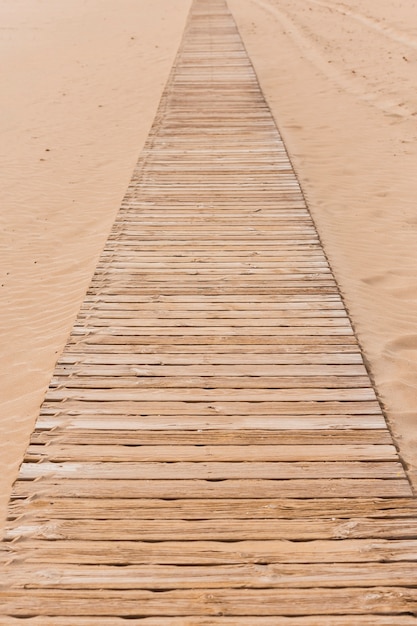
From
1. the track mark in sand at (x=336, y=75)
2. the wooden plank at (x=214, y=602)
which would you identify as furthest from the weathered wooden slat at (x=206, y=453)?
the track mark in sand at (x=336, y=75)

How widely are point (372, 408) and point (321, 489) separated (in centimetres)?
69

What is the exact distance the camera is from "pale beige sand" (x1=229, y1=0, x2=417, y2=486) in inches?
188

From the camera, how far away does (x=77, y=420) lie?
3443 millimetres

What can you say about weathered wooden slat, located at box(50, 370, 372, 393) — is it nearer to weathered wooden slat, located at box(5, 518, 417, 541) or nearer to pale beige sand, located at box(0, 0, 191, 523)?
pale beige sand, located at box(0, 0, 191, 523)

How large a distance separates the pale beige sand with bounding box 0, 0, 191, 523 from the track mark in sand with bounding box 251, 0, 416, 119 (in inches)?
132

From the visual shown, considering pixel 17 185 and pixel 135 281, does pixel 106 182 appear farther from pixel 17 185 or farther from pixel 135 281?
pixel 135 281

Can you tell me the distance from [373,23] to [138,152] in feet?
41.7

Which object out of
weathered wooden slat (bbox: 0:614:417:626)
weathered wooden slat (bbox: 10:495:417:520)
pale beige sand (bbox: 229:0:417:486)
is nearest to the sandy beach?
pale beige sand (bbox: 229:0:417:486)

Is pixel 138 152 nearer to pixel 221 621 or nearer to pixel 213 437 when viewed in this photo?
pixel 213 437

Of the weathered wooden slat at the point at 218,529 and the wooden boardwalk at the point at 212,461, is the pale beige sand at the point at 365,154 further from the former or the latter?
the weathered wooden slat at the point at 218,529

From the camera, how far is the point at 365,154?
30.4 ft

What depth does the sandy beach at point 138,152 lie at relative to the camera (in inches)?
190

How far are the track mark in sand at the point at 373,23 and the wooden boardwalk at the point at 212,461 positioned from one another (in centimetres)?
1297

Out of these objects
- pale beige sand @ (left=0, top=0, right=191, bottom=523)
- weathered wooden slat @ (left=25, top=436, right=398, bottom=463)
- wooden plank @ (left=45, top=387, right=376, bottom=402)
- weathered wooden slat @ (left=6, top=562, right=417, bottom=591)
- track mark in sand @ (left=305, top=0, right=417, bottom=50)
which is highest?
track mark in sand @ (left=305, top=0, right=417, bottom=50)
